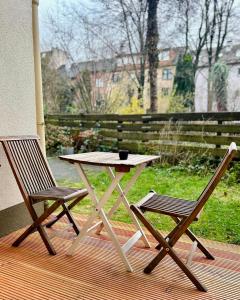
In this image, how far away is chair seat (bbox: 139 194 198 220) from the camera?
84.9 inches

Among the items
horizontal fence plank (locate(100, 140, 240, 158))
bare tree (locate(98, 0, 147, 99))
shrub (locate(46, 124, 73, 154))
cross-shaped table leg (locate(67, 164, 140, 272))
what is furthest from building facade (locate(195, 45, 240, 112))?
cross-shaped table leg (locate(67, 164, 140, 272))

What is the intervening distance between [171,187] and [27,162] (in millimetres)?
2425

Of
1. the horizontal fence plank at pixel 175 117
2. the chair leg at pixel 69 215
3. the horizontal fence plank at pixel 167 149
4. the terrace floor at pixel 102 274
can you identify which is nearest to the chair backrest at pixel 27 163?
the chair leg at pixel 69 215

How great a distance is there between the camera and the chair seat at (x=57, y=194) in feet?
8.04

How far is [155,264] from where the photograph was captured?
7.08 ft

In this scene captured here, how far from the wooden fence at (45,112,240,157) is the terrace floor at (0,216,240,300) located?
2900mm

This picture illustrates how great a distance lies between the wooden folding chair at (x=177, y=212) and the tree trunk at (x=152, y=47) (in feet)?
20.4

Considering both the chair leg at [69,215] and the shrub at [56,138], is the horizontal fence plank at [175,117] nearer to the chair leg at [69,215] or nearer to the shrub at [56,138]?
the shrub at [56,138]

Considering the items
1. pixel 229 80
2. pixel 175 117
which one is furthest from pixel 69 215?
pixel 229 80

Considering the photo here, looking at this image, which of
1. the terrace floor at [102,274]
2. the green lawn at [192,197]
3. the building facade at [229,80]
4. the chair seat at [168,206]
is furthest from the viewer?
the building facade at [229,80]

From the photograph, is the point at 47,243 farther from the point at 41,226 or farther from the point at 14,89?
the point at 14,89

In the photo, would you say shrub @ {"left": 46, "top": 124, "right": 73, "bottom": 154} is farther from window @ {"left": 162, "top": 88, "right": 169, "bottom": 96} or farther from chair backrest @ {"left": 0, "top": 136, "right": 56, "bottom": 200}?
chair backrest @ {"left": 0, "top": 136, "right": 56, "bottom": 200}

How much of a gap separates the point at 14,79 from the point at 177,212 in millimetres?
1968

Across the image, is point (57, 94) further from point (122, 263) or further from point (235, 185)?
point (122, 263)
